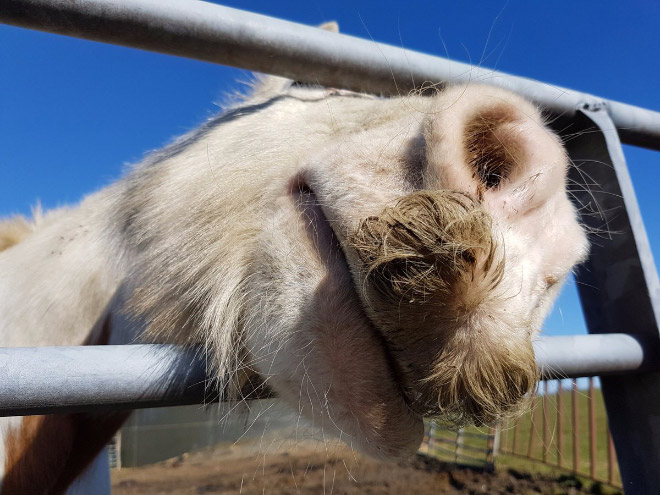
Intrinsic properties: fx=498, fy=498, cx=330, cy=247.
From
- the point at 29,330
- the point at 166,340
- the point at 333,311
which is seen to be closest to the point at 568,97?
the point at 333,311

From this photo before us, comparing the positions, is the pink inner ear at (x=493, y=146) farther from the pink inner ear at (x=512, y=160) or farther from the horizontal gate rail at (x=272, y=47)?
the horizontal gate rail at (x=272, y=47)

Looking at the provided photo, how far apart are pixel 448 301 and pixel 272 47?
2.64 feet

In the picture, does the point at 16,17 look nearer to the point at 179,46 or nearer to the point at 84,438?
the point at 179,46

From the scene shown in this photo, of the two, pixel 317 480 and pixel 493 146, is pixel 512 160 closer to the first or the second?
pixel 493 146

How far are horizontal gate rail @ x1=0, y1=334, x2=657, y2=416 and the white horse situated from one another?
0.19 feet

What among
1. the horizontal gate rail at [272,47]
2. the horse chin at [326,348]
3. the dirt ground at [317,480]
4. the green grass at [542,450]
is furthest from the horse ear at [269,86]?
the green grass at [542,450]

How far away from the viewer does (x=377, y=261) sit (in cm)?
65

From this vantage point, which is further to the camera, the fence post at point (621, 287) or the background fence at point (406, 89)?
the fence post at point (621, 287)

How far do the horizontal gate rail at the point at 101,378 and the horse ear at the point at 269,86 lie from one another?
0.96m

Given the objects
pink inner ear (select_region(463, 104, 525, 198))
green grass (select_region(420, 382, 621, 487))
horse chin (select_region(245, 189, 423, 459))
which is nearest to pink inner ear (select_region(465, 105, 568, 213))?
pink inner ear (select_region(463, 104, 525, 198))

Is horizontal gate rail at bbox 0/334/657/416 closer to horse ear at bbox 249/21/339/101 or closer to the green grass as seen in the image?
horse ear at bbox 249/21/339/101

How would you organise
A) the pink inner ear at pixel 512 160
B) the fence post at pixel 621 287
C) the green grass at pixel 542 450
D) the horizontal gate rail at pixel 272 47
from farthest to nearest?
the green grass at pixel 542 450 < the fence post at pixel 621 287 < the horizontal gate rail at pixel 272 47 < the pink inner ear at pixel 512 160

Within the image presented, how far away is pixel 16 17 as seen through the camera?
943mm

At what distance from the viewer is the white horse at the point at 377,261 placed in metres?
0.66
